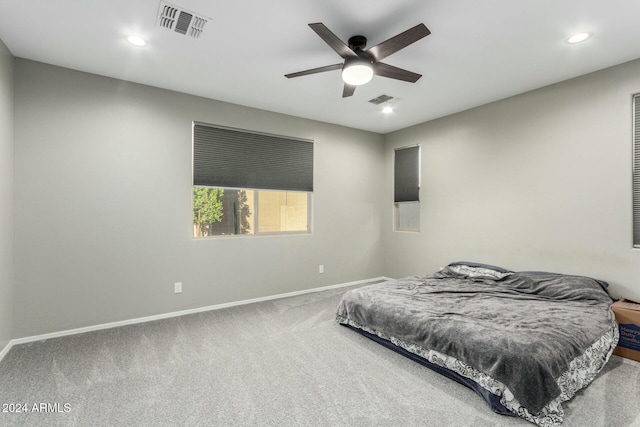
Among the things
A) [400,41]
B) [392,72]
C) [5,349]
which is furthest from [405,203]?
[5,349]

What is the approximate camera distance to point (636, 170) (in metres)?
2.91

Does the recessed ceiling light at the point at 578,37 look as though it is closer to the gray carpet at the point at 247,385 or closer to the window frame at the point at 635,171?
the window frame at the point at 635,171

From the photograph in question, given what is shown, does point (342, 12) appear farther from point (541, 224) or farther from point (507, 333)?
point (541, 224)

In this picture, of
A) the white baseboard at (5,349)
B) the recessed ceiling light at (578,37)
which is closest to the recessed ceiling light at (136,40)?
the white baseboard at (5,349)

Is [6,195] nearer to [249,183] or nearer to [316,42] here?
[249,183]

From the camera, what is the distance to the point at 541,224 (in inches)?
140

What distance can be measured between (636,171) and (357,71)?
2.90 metres

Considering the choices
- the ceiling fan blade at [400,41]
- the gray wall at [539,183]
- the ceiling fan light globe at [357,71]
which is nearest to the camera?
the ceiling fan blade at [400,41]

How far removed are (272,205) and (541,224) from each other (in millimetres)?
3492

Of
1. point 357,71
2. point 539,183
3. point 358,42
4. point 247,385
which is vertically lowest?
point 247,385

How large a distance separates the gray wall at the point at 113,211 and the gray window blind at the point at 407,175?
6.98 ft

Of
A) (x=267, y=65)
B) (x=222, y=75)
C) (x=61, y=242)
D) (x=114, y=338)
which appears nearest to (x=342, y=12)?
(x=267, y=65)

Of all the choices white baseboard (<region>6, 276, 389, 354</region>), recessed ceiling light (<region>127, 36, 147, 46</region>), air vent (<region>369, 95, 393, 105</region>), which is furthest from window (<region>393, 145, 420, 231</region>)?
recessed ceiling light (<region>127, 36, 147, 46</region>)

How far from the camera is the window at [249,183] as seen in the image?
3.88 meters
